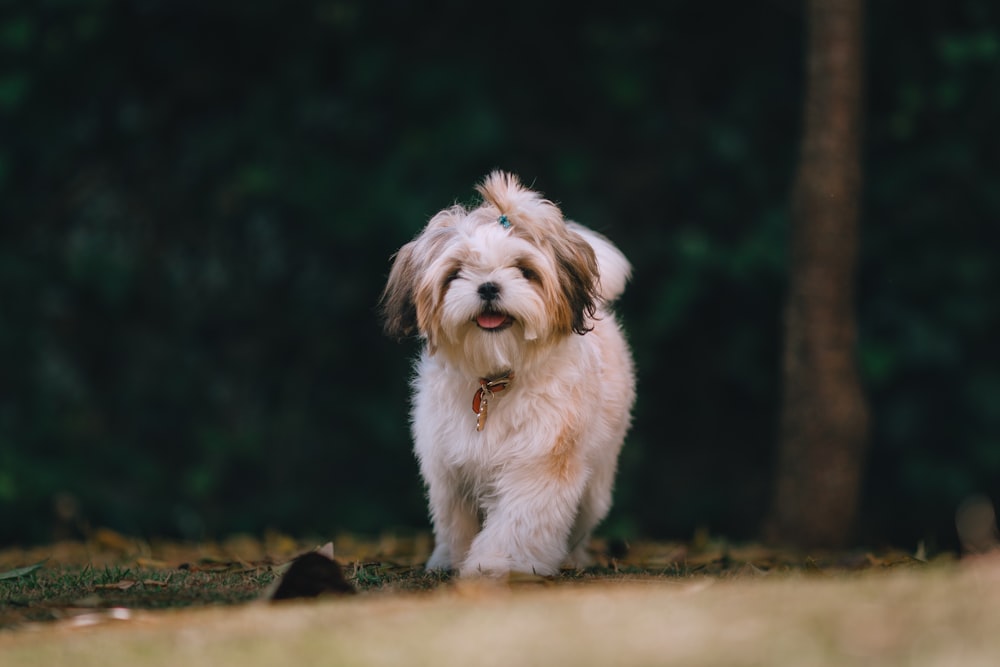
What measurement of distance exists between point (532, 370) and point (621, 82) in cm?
504

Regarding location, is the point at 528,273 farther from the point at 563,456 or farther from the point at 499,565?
the point at 499,565

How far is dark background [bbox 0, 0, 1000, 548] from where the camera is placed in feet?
30.9

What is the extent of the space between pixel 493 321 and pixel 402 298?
55cm

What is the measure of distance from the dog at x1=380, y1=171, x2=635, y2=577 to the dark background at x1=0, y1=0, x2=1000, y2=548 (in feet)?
13.5

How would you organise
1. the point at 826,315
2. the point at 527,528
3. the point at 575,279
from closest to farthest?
the point at 527,528
the point at 575,279
the point at 826,315

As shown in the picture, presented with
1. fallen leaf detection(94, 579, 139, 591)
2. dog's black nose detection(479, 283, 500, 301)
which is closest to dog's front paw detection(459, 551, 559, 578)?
dog's black nose detection(479, 283, 500, 301)

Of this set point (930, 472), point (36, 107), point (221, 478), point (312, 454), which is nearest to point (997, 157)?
point (930, 472)

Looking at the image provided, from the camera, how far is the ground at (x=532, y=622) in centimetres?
287

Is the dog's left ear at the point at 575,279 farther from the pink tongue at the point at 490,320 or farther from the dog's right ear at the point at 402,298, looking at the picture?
the dog's right ear at the point at 402,298

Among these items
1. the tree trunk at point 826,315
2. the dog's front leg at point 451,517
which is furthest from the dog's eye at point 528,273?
the tree trunk at point 826,315

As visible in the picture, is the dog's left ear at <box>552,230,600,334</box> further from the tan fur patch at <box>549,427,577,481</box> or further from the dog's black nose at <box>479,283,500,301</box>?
the tan fur patch at <box>549,427,577,481</box>

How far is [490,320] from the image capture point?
503 centimetres

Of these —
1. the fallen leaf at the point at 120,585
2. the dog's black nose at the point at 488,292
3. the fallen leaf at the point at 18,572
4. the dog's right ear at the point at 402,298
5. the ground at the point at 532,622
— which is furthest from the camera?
the dog's right ear at the point at 402,298

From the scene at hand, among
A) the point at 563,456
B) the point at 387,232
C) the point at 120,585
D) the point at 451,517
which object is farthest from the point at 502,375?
the point at 387,232
